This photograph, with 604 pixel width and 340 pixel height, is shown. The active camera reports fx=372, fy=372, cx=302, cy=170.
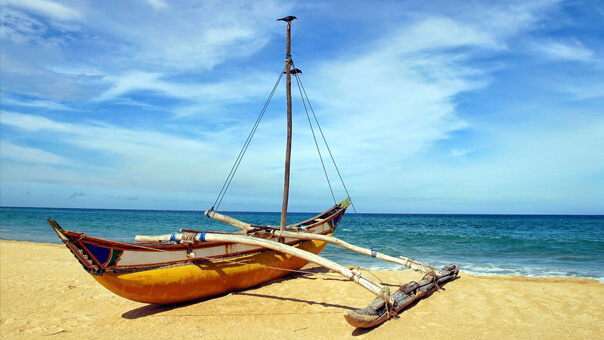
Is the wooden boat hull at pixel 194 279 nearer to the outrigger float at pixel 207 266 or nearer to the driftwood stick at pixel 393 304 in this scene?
the outrigger float at pixel 207 266

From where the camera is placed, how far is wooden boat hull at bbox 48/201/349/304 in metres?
5.71

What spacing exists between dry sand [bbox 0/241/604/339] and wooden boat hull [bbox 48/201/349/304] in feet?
1.06

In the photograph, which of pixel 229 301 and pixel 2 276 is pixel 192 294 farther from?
pixel 2 276

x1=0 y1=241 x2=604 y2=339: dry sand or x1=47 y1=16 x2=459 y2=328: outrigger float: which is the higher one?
x1=47 y1=16 x2=459 y2=328: outrigger float

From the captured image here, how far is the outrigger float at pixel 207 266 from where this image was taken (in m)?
5.73

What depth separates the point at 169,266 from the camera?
654 centimetres

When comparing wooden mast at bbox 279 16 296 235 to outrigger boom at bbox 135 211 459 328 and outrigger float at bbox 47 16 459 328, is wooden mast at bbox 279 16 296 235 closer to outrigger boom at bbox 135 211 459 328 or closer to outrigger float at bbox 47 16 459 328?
outrigger float at bbox 47 16 459 328

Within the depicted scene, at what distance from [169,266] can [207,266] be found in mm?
772

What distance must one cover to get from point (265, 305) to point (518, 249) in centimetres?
1591

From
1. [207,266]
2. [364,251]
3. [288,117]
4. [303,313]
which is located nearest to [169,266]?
[207,266]

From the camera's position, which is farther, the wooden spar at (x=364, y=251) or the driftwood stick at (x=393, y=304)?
the wooden spar at (x=364, y=251)

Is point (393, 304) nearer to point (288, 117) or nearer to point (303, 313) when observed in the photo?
point (303, 313)

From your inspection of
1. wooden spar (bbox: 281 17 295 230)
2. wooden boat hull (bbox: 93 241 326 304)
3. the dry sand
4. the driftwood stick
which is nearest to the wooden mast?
wooden spar (bbox: 281 17 295 230)

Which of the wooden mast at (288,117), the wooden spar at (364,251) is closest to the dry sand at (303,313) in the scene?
the wooden spar at (364,251)
